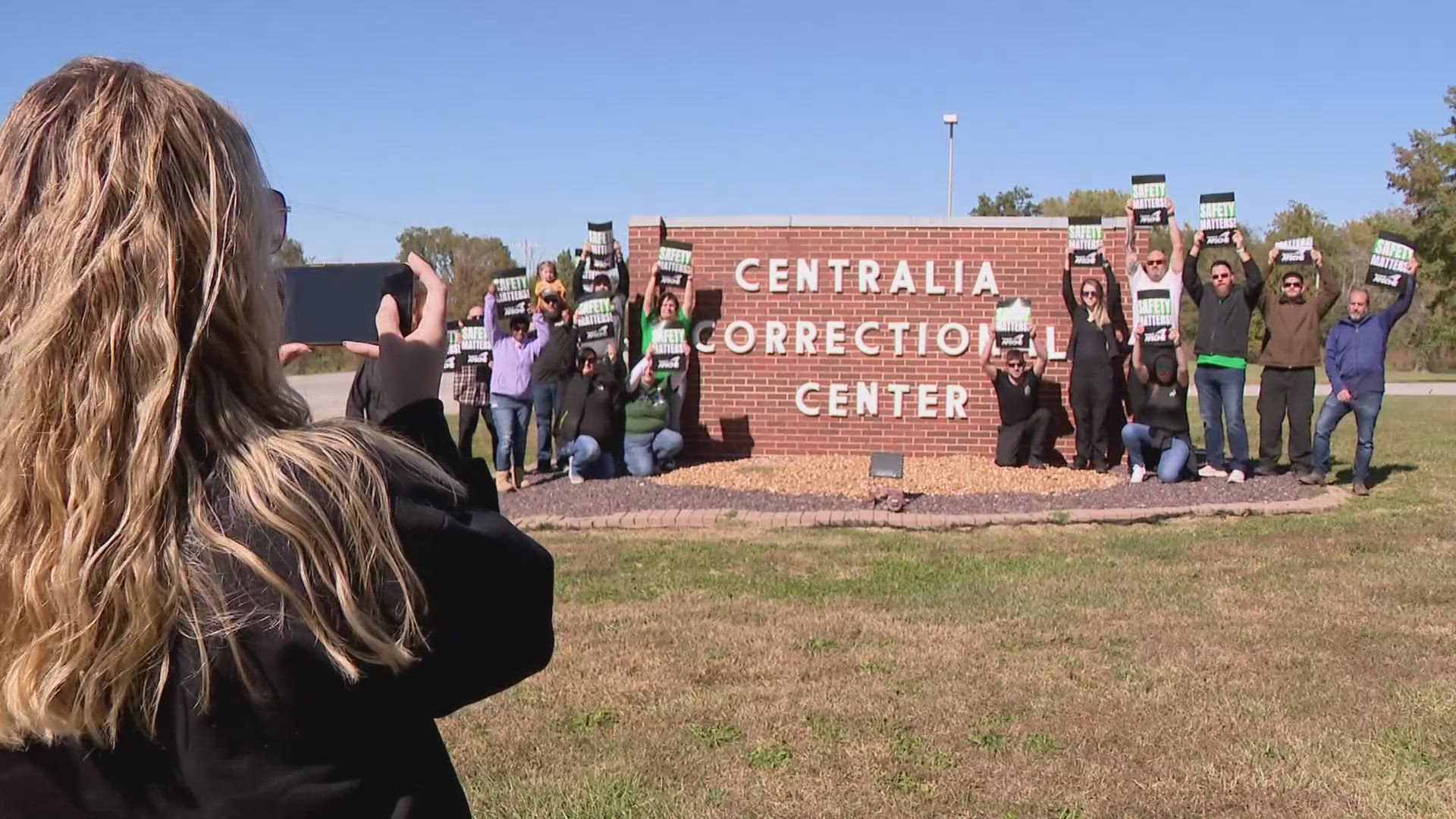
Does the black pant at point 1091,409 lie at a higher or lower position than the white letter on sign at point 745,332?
lower

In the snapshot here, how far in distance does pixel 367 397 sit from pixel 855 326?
11479 mm

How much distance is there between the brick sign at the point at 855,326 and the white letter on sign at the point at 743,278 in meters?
0.01

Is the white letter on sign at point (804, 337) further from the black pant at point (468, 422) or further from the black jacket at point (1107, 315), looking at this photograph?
the black pant at point (468, 422)

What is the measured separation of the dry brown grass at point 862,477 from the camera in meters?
11.3

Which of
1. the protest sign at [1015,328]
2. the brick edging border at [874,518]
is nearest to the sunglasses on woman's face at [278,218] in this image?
the brick edging border at [874,518]

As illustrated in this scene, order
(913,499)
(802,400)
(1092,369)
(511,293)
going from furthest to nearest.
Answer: (802,400)
(511,293)
(1092,369)
(913,499)

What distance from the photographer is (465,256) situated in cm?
3581

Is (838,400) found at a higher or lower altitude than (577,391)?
lower

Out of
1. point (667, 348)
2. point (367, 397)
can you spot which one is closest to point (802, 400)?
point (667, 348)

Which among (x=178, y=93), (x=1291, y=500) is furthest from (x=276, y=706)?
(x=1291, y=500)

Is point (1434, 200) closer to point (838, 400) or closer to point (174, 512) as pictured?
point (838, 400)

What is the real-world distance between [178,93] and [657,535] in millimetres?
8134

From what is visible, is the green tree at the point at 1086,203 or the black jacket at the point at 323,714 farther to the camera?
the green tree at the point at 1086,203

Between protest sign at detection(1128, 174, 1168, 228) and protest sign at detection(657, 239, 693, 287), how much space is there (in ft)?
14.9
